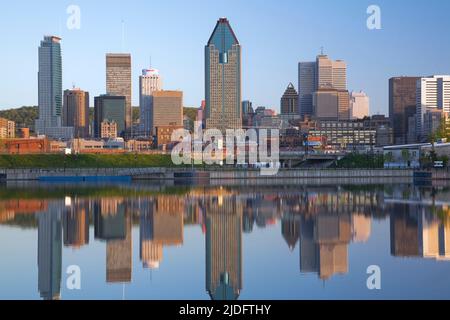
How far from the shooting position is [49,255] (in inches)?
889

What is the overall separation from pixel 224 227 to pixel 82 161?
88.4m

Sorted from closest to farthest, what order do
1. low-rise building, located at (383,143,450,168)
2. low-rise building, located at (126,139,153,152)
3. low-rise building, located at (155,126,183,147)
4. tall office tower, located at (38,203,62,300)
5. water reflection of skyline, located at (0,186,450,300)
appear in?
tall office tower, located at (38,203,62,300) < water reflection of skyline, located at (0,186,450,300) < low-rise building, located at (383,143,450,168) < low-rise building, located at (126,139,153,152) < low-rise building, located at (155,126,183,147)

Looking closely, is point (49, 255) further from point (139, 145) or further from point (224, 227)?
point (139, 145)

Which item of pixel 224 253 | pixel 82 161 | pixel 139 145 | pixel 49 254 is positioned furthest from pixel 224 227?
pixel 139 145

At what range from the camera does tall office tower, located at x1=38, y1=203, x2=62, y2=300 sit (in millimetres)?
17314

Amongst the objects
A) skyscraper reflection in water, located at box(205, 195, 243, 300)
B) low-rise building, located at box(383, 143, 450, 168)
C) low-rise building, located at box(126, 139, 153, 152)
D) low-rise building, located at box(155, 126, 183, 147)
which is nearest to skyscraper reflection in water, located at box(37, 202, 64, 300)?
skyscraper reflection in water, located at box(205, 195, 243, 300)

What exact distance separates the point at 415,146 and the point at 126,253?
9778cm

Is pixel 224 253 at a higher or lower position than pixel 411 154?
lower

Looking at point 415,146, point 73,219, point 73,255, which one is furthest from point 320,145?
point 73,255

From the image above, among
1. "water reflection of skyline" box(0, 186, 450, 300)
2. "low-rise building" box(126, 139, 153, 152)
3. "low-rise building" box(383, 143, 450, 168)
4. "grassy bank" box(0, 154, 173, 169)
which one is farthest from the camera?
"low-rise building" box(126, 139, 153, 152)

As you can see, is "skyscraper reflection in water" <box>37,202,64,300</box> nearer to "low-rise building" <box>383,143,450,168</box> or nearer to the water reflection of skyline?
the water reflection of skyline

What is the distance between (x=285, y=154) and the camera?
416 feet

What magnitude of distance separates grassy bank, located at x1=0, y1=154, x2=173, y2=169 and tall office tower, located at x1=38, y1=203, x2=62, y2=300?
75.9m
